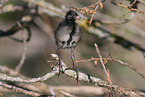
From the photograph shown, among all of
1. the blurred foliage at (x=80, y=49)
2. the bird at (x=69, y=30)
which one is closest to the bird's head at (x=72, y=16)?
the bird at (x=69, y=30)

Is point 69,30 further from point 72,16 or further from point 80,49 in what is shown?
point 80,49

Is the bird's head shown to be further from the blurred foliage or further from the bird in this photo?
the blurred foliage

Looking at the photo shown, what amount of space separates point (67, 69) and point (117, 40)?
1453mm

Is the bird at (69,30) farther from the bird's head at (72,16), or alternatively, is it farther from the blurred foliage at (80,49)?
the blurred foliage at (80,49)

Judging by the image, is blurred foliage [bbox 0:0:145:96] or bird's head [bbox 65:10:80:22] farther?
blurred foliage [bbox 0:0:145:96]

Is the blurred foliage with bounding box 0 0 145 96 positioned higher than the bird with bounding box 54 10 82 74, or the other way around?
the blurred foliage with bounding box 0 0 145 96

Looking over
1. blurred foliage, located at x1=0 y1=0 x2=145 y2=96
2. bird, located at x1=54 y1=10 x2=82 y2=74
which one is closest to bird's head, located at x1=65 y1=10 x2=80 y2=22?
bird, located at x1=54 y1=10 x2=82 y2=74

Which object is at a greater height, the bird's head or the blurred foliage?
the blurred foliage

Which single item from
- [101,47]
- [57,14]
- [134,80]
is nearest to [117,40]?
[101,47]

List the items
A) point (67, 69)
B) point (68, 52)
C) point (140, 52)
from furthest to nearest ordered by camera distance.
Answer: point (68, 52) < point (140, 52) < point (67, 69)

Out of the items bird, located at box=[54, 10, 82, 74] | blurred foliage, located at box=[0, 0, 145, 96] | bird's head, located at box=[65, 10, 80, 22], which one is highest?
blurred foliage, located at box=[0, 0, 145, 96]

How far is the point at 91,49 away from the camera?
4.26 metres

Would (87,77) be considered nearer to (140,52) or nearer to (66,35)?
(66,35)

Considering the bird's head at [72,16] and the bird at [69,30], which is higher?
the bird's head at [72,16]
